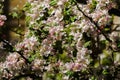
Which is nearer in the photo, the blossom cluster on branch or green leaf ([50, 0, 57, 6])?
the blossom cluster on branch

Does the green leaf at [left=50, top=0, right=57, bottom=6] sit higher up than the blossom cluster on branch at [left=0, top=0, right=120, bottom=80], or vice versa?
the green leaf at [left=50, top=0, right=57, bottom=6]

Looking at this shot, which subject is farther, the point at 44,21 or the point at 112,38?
the point at 44,21

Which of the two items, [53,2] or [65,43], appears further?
[53,2]

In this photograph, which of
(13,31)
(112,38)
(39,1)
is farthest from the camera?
(13,31)

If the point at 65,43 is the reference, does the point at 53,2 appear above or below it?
above

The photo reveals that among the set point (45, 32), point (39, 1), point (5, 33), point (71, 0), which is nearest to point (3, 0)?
point (5, 33)

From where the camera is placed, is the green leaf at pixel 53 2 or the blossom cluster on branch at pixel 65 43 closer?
the blossom cluster on branch at pixel 65 43

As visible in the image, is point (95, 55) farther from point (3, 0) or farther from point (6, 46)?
point (3, 0)

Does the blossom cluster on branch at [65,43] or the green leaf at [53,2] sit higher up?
the green leaf at [53,2]
